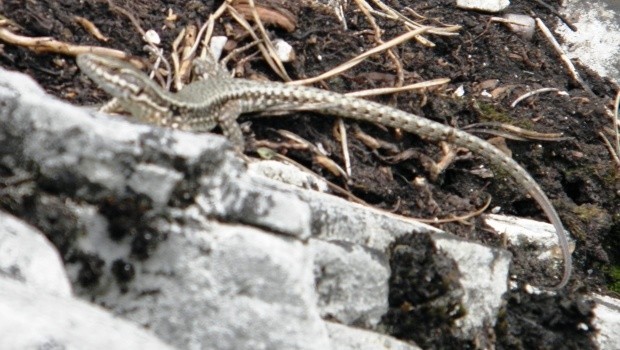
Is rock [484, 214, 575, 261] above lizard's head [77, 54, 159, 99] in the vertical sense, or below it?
below

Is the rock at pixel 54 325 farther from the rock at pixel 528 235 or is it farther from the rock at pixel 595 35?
the rock at pixel 595 35

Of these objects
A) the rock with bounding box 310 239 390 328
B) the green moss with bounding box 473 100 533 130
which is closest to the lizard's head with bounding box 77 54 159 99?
the rock with bounding box 310 239 390 328

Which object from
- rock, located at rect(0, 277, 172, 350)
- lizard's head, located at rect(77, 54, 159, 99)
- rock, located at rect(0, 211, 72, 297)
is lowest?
lizard's head, located at rect(77, 54, 159, 99)

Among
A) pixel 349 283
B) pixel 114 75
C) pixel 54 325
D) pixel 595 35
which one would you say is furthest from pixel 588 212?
pixel 54 325

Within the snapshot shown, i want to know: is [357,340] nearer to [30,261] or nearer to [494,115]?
[30,261]

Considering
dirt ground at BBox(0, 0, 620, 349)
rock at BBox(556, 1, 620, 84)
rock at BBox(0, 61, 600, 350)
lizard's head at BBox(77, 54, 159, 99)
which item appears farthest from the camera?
rock at BBox(556, 1, 620, 84)

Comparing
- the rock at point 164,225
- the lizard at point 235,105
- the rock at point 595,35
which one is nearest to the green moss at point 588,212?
the lizard at point 235,105

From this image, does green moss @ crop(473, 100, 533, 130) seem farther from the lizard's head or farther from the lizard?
the lizard's head
